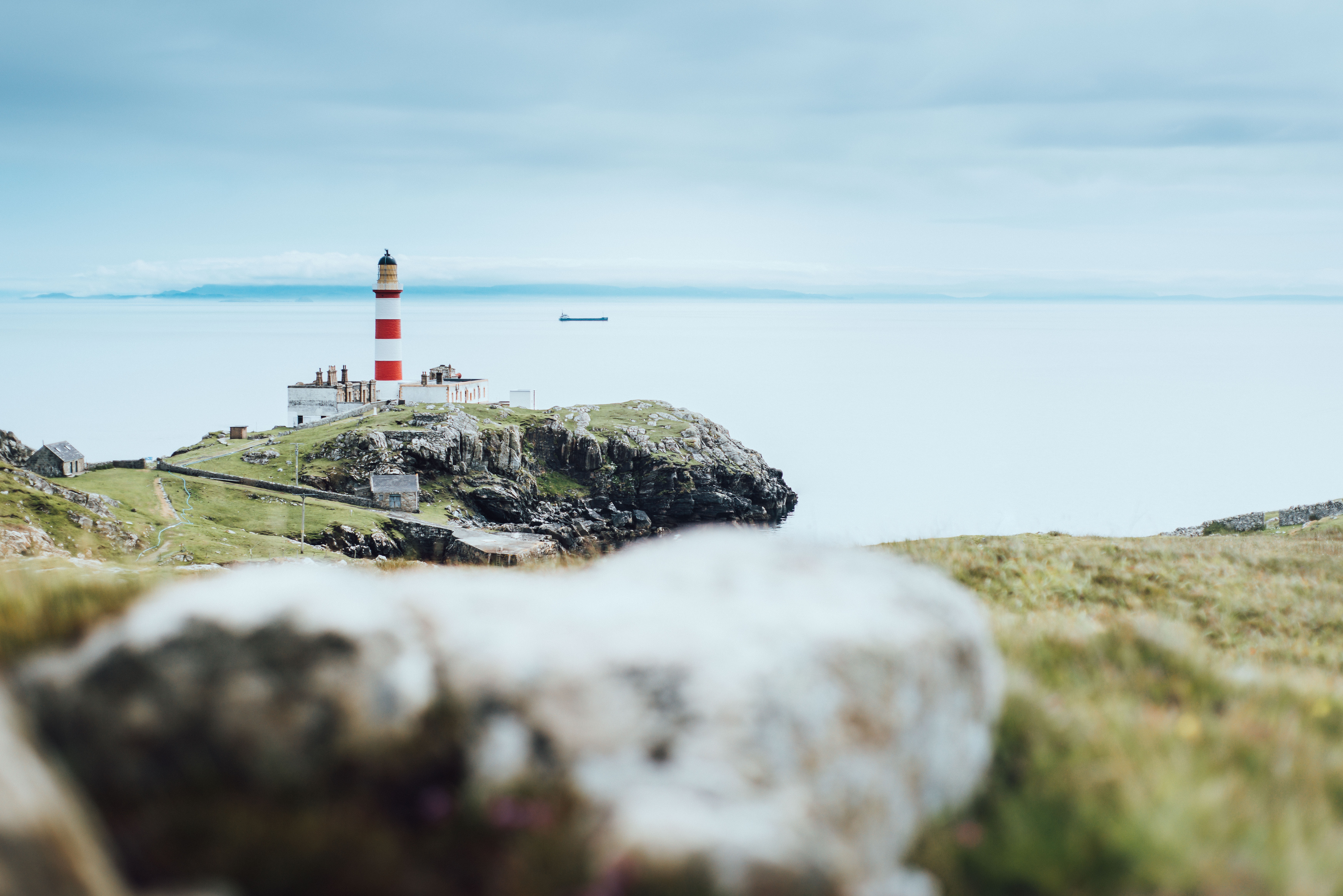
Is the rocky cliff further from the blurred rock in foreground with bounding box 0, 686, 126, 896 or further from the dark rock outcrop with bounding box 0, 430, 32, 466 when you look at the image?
the blurred rock in foreground with bounding box 0, 686, 126, 896

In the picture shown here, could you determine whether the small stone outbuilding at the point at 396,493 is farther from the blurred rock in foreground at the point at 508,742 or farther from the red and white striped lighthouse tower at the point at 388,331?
the blurred rock in foreground at the point at 508,742

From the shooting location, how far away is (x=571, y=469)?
122 m

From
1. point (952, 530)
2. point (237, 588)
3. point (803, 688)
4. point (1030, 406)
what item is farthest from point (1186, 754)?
point (1030, 406)

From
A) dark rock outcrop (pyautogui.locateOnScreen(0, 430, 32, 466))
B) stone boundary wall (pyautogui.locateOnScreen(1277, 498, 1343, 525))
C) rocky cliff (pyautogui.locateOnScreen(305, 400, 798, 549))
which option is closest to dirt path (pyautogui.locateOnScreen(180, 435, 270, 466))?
rocky cliff (pyautogui.locateOnScreen(305, 400, 798, 549))

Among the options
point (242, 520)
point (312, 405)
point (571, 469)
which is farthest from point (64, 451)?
point (571, 469)

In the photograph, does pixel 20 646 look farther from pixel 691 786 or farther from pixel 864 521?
pixel 864 521

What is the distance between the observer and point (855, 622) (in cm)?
539

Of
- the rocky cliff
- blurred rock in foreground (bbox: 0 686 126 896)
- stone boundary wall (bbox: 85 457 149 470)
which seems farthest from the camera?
the rocky cliff

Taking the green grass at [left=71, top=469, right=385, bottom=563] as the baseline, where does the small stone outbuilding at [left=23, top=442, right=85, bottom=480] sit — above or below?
above

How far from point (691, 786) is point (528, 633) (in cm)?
144

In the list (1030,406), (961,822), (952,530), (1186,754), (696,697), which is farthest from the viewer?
(1030,406)

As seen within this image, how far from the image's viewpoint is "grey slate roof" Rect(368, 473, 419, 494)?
87938 mm

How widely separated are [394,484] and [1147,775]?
291 ft

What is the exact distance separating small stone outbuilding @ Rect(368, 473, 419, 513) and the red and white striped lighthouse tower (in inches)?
1054
